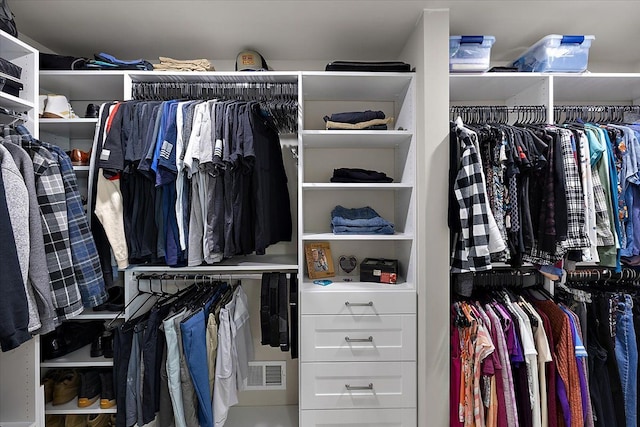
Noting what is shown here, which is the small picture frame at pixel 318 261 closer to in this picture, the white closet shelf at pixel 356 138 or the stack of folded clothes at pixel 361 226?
the stack of folded clothes at pixel 361 226

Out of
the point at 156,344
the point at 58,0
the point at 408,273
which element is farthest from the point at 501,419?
the point at 58,0

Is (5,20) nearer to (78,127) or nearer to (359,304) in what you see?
(78,127)

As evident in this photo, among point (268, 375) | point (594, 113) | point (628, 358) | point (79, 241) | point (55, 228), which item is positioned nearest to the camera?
point (55, 228)

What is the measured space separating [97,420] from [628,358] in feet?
9.36

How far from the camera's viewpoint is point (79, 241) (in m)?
1.45

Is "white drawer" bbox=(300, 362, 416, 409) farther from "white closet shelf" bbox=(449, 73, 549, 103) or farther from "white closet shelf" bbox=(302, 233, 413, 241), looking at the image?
"white closet shelf" bbox=(449, 73, 549, 103)

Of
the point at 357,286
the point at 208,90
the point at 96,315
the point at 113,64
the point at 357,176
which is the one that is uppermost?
the point at 113,64

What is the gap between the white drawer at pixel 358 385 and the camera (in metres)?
1.74

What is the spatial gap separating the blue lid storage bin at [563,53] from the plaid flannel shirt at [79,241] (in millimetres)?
2469

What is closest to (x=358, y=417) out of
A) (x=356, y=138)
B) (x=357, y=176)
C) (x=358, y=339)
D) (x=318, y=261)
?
(x=358, y=339)

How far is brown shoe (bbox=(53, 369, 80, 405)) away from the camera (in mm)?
1757

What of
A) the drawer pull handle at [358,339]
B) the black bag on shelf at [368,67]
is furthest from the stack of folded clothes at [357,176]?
the drawer pull handle at [358,339]

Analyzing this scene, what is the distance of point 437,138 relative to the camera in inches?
63.8

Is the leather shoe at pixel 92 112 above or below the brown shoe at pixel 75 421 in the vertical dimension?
above
